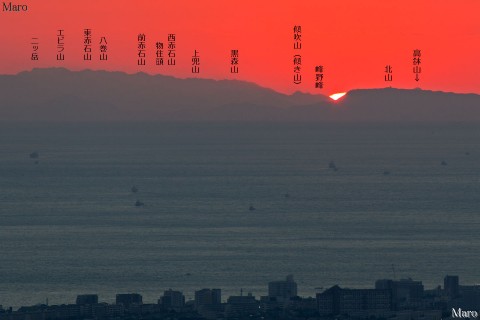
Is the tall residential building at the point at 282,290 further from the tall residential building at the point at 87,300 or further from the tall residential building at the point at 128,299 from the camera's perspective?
the tall residential building at the point at 87,300

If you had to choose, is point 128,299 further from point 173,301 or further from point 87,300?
point 173,301

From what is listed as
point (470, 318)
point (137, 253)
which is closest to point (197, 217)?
point (137, 253)

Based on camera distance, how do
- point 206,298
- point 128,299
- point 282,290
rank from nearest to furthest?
point 206,298 → point 128,299 → point 282,290

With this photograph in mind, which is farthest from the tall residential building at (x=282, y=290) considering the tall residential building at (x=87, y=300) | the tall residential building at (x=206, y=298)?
the tall residential building at (x=87, y=300)

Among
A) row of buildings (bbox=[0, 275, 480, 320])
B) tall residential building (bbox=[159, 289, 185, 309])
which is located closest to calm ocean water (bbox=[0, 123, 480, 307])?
tall residential building (bbox=[159, 289, 185, 309])

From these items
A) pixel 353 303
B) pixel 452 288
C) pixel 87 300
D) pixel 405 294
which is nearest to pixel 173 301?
pixel 87 300

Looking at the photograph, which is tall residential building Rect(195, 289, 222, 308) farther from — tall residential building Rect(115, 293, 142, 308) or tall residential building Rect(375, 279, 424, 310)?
tall residential building Rect(375, 279, 424, 310)

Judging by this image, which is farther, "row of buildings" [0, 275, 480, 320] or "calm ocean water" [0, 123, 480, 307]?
"calm ocean water" [0, 123, 480, 307]
